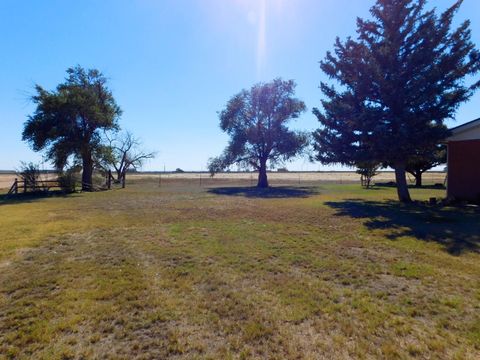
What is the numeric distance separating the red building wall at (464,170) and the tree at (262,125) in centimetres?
1708

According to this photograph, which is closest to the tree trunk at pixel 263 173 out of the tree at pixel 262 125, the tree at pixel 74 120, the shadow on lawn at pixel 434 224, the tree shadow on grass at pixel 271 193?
the tree at pixel 262 125

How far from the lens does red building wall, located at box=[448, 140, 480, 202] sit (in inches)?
493

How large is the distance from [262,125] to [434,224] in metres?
22.9

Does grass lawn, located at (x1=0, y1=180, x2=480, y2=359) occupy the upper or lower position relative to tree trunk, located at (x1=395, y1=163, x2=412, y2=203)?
lower

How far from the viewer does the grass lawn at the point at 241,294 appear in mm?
2676

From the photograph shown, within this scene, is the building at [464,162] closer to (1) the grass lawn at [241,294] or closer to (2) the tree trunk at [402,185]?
(2) the tree trunk at [402,185]

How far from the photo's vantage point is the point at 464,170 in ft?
42.2

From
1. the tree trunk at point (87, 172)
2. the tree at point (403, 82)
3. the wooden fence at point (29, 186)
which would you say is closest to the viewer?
the tree at point (403, 82)

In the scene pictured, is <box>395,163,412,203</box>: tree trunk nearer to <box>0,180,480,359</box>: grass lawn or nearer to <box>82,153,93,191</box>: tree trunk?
<box>0,180,480,359</box>: grass lawn

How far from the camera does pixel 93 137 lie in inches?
949

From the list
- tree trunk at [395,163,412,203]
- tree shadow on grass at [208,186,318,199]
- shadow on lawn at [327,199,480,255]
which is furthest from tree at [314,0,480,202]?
tree shadow on grass at [208,186,318,199]

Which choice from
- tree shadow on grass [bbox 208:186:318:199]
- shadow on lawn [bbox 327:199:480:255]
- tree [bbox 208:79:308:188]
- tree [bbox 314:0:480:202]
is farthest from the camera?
tree [bbox 208:79:308:188]

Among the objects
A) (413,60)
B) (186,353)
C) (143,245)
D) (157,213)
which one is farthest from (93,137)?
(186,353)

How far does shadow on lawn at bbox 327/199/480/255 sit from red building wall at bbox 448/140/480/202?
2232 millimetres
